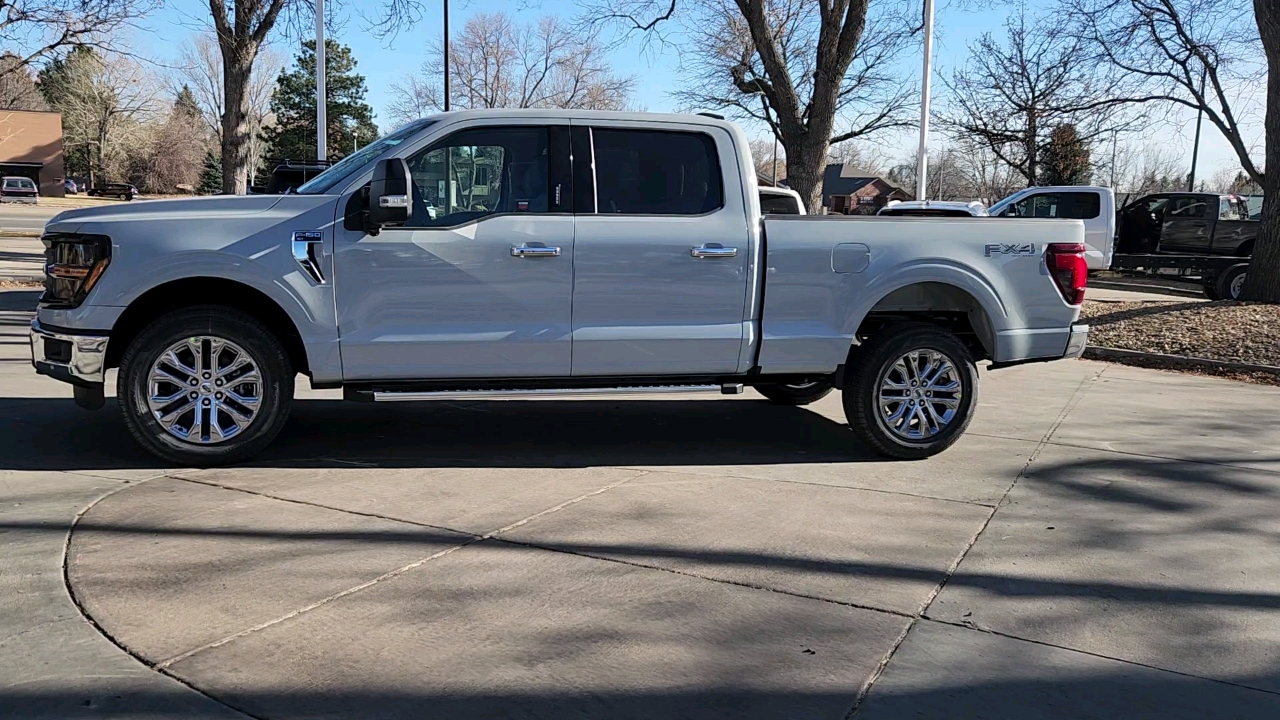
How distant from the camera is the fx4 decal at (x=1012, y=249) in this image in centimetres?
636

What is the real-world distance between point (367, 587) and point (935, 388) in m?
3.86

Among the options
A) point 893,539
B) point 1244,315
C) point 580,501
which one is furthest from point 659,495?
point 1244,315

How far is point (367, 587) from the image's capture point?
402 centimetres

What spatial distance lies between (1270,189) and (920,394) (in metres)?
10.7

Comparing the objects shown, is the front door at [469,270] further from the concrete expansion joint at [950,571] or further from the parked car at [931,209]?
the parked car at [931,209]

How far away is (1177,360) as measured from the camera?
11.5 meters

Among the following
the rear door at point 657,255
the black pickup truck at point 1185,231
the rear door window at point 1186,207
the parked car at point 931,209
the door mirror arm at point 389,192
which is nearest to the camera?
the door mirror arm at point 389,192

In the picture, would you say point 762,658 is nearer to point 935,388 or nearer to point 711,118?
point 935,388

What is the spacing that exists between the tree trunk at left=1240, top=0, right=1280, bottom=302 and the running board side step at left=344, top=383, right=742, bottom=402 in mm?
11245

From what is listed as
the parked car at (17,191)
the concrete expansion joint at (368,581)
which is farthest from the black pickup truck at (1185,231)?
the parked car at (17,191)

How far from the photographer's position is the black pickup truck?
69.7ft

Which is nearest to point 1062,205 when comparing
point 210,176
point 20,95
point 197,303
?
point 197,303

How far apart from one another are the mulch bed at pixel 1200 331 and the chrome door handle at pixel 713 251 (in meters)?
7.53

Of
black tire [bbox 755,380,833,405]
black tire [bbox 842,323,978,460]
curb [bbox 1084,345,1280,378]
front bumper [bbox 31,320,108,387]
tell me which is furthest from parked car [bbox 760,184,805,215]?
curb [bbox 1084,345,1280,378]
